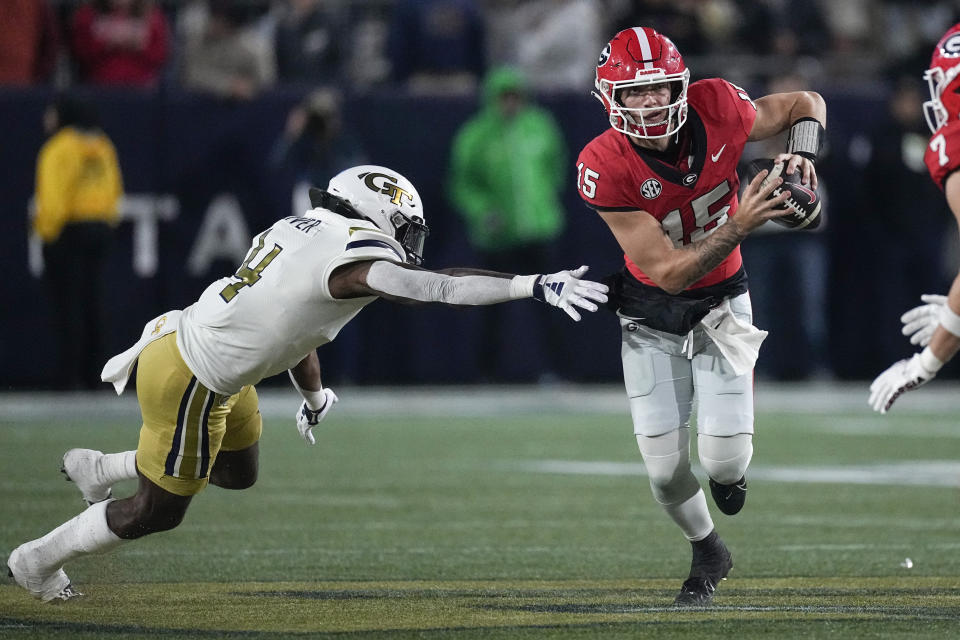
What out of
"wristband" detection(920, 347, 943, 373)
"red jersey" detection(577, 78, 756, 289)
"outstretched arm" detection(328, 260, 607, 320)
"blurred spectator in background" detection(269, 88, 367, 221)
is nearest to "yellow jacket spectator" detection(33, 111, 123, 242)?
"blurred spectator in background" detection(269, 88, 367, 221)

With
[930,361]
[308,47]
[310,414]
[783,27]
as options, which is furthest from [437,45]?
[930,361]

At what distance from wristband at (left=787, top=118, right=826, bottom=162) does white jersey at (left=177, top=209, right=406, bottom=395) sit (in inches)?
53.8

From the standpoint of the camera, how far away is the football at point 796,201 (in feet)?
16.9

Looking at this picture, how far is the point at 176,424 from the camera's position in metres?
5.25

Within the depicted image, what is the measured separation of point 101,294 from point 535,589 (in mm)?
7119

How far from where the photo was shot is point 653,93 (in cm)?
545

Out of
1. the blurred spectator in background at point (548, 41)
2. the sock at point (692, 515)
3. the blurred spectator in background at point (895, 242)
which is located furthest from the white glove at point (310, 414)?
the blurred spectator in background at point (895, 242)

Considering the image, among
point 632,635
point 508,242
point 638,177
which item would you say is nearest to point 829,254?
point 508,242

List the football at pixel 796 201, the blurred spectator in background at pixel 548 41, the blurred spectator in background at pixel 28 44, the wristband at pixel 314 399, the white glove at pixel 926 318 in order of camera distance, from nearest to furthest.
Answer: the white glove at pixel 926 318, the football at pixel 796 201, the wristband at pixel 314 399, the blurred spectator in background at pixel 28 44, the blurred spectator in background at pixel 548 41

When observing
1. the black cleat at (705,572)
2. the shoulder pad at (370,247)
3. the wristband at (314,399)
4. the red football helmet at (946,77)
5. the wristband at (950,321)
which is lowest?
the black cleat at (705,572)

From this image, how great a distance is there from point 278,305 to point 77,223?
7.05 meters

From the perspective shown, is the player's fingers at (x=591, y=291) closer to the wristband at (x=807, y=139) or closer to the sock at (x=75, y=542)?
the wristband at (x=807, y=139)

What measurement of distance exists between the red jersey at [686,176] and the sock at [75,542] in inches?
72.6

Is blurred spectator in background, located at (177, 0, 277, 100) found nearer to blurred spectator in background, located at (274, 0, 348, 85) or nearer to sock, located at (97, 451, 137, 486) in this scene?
blurred spectator in background, located at (274, 0, 348, 85)
